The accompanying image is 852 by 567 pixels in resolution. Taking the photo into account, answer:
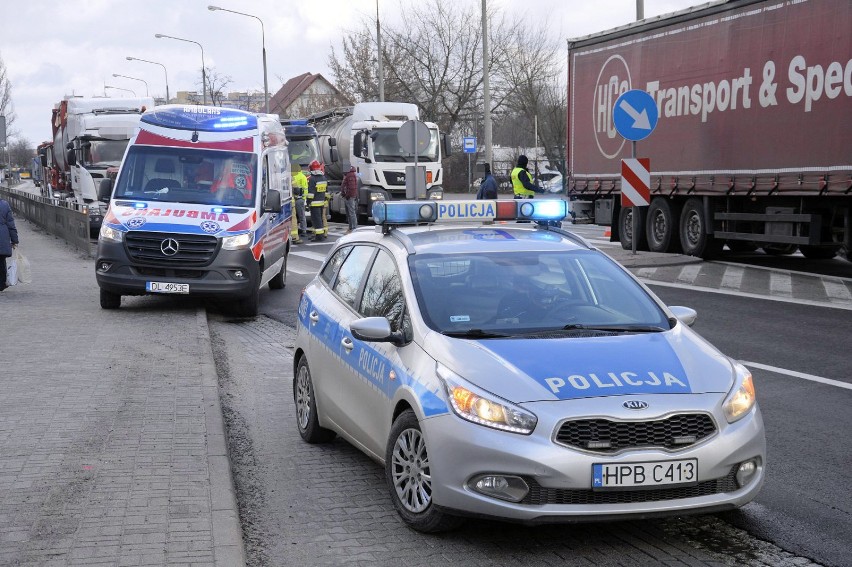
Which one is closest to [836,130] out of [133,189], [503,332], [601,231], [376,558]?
[133,189]

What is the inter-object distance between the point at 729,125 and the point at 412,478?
14091 millimetres

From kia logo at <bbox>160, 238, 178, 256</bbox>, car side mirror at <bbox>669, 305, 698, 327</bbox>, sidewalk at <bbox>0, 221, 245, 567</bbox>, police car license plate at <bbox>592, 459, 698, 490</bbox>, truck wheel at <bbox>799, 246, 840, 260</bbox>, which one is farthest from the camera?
truck wheel at <bbox>799, 246, 840, 260</bbox>

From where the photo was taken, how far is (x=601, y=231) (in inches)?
1194

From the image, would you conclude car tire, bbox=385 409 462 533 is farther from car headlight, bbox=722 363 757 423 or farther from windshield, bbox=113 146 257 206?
windshield, bbox=113 146 257 206

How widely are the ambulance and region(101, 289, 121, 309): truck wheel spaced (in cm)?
1

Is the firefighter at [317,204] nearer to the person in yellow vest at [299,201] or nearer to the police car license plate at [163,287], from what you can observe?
the person in yellow vest at [299,201]

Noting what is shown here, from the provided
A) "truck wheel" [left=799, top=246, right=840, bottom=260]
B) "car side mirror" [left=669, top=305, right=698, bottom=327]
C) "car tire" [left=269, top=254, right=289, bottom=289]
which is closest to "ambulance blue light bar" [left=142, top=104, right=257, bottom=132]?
"car tire" [left=269, top=254, right=289, bottom=289]

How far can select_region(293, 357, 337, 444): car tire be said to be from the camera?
710 centimetres

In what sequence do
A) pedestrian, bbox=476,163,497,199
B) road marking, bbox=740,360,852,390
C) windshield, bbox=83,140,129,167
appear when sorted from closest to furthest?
road marking, bbox=740,360,852,390 → pedestrian, bbox=476,163,497,199 → windshield, bbox=83,140,129,167

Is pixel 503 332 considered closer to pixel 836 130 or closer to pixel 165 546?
pixel 165 546

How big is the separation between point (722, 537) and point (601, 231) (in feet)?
83.6

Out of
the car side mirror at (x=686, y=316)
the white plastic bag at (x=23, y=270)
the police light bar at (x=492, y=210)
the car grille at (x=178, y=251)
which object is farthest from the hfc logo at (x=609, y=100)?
→ the car side mirror at (x=686, y=316)

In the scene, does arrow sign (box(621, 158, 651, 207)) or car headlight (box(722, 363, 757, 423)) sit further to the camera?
arrow sign (box(621, 158, 651, 207))

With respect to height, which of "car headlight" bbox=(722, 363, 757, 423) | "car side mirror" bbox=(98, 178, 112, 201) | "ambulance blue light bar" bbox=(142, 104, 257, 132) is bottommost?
"car headlight" bbox=(722, 363, 757, 423)
